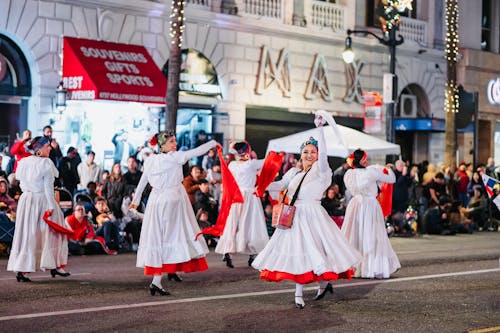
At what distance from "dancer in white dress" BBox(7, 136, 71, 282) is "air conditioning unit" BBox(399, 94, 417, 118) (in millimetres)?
24951

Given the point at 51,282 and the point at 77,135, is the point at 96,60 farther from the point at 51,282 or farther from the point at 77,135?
the point at 51,282

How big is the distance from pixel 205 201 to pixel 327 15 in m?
14.1

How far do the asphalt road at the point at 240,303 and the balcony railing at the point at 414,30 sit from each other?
71.6ft

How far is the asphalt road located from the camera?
11.5m

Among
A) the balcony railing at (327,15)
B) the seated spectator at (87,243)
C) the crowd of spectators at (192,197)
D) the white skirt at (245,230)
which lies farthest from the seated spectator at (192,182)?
the balcony railing at (327,15)

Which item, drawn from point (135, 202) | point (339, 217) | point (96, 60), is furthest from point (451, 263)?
point (96, 60)

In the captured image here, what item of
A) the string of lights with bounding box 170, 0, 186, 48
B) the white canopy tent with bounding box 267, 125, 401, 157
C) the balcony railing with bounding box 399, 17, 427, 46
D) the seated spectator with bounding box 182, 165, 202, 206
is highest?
the balcony railing with bounding box 399, 17, 427, 46

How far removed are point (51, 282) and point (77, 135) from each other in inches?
481

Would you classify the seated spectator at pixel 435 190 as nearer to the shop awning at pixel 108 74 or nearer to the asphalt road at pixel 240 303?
the shop awning at pixel 108 74

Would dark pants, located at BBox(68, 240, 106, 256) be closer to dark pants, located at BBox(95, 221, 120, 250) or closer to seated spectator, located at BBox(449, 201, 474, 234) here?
dark pants, located at BBox(95, 221, 120, 250)

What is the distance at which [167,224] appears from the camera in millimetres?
13977

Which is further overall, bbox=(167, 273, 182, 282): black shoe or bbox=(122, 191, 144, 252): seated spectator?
bbox=(122, 191, 144, 252): seated spectator

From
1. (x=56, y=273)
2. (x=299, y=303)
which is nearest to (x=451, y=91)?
(x=56, y=273)

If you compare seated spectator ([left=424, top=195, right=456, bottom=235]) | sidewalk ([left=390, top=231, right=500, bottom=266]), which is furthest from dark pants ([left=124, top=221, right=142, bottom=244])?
seated spectator ([left=424, top=195, right=456, bottom=235])
